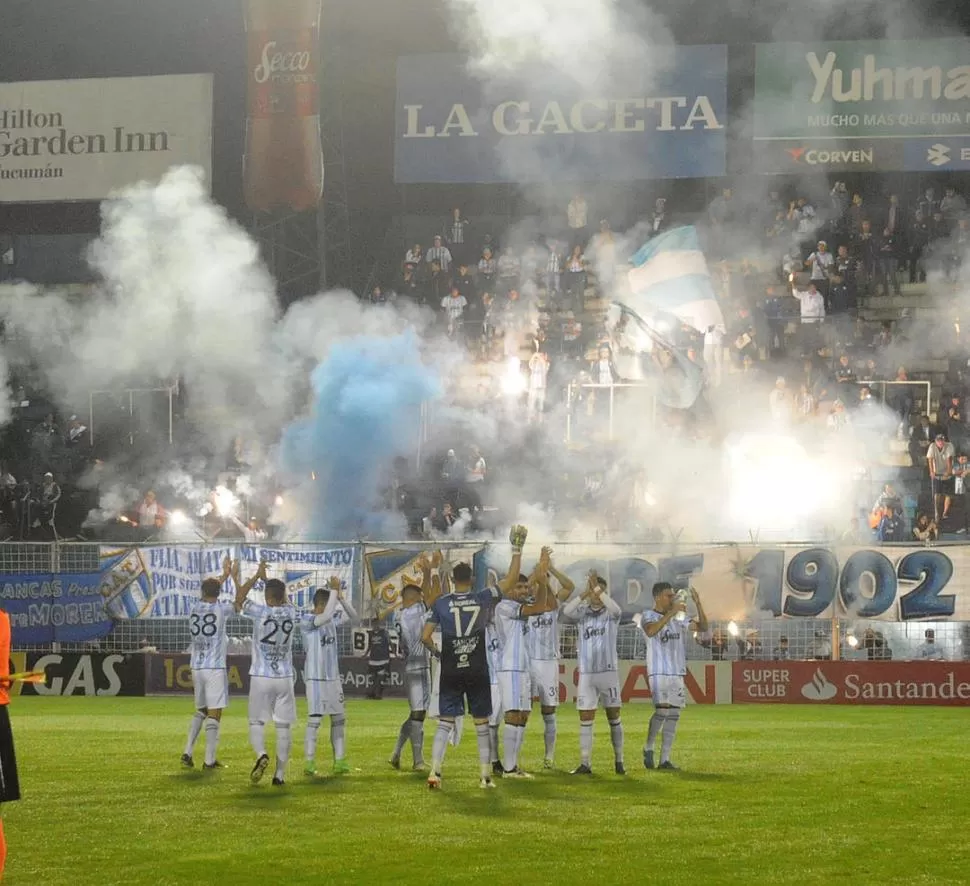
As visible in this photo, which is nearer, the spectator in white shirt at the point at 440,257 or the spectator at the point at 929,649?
→ the spectator at the point at 929,649

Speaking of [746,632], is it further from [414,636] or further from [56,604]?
[56,604]

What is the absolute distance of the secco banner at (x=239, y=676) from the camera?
27078 millimetres

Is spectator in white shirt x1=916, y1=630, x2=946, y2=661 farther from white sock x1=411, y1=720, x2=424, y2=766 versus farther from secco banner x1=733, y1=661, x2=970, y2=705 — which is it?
white sock x1=411, y1=720, x2=424, y2=766

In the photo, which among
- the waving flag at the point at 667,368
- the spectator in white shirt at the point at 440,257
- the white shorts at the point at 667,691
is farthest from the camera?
the spectator in white shirt at the point at 440,257

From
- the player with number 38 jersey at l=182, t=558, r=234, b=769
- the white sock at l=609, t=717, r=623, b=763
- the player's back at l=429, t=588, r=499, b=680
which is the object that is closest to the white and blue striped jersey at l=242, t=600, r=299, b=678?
the player with number 38 jersey at l=182, t=558, r=234, b=769

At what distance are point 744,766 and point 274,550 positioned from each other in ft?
40.6

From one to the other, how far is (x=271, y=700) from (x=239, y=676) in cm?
1346

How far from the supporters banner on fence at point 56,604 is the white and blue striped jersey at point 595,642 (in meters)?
13.9

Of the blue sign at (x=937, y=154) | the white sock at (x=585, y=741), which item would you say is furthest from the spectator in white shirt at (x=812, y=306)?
the white sock at (x=585, y=741)

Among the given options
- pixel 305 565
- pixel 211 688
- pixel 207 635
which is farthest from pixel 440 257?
pixel 211 688

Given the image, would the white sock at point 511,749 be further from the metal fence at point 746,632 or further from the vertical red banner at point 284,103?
the vertical red banner at point 284,103

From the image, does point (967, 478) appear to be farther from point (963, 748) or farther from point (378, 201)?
point (378, 201)

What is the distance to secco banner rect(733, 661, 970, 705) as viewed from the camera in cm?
2489

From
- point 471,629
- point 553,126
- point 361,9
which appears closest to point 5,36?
point 361,9
